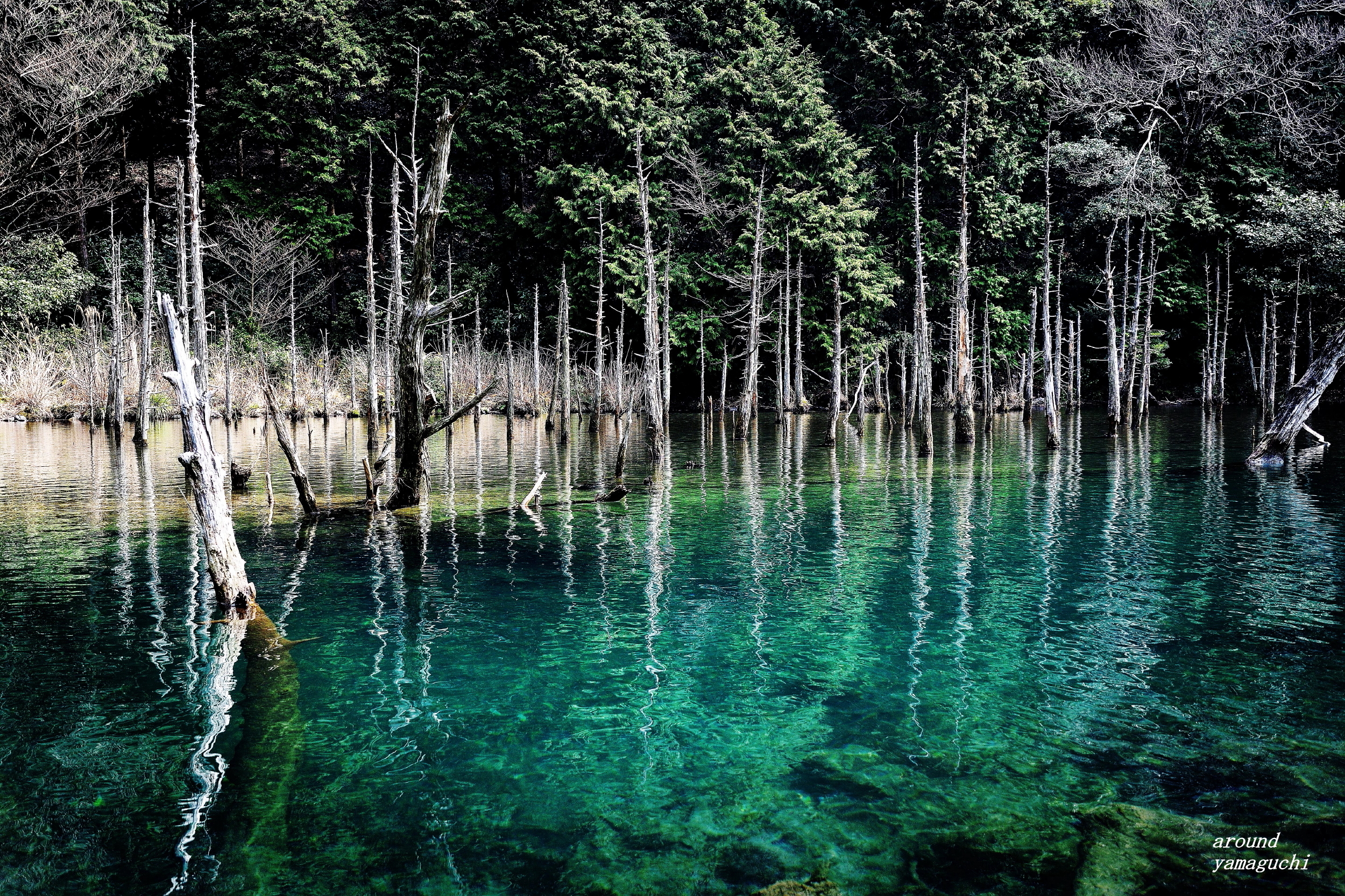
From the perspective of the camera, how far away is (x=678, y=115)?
151 ft

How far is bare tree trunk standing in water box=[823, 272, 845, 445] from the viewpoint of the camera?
3120 cm

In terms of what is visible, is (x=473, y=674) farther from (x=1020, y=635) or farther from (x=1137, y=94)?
(x=1137, y=94)

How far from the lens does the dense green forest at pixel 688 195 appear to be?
3966cm

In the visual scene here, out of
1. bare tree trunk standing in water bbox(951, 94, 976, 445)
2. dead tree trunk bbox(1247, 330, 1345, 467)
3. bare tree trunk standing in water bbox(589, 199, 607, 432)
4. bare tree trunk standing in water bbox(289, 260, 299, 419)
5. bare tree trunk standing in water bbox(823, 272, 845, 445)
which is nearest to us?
dead tree trunk bbox(1247, 330, 1345, 467)

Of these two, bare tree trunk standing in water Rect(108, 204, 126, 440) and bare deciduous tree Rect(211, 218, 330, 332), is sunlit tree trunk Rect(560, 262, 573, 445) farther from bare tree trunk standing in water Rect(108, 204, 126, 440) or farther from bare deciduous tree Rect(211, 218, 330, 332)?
bare deciduous tree Rect(211, 218, 330, 332)

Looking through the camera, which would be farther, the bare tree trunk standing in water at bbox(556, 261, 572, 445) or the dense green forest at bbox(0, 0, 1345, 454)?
the dense green forest at bbox(0, 0, 1345, 454)

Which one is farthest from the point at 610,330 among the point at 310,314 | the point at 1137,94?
the point at 1137,94

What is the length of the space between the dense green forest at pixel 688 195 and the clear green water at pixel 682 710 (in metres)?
23.8

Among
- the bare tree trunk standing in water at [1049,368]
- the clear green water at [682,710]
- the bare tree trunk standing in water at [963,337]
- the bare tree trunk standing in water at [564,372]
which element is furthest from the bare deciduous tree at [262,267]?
the clear green water at [682,710]

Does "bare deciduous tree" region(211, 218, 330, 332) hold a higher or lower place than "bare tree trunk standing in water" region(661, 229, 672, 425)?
higher

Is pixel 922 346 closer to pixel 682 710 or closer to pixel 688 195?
pixel 688 195

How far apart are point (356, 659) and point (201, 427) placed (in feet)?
8.85

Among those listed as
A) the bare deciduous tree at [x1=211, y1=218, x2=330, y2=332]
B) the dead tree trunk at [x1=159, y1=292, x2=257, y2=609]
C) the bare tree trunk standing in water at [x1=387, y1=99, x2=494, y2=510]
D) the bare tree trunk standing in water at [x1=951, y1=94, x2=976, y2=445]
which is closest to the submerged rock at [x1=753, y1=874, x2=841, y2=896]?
the dead tree trunk at [x1=159, y1=292, x2=257, y2=609]

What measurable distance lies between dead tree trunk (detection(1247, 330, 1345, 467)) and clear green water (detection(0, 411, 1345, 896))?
6841 millimetres
